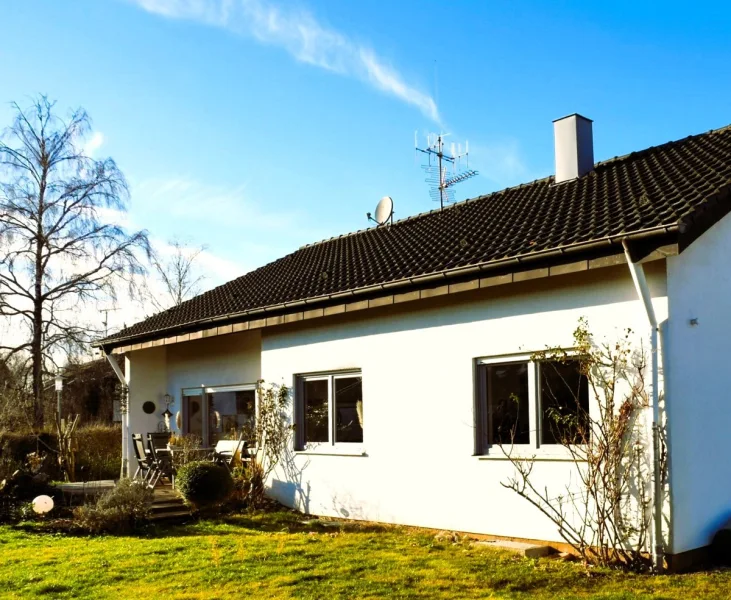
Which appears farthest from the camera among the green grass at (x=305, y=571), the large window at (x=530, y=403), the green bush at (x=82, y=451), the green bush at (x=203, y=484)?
the green bush at (x=82, y=451)

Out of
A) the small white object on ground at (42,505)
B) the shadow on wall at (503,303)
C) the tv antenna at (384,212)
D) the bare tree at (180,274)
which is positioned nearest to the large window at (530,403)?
the shadow on wall at (503,303)

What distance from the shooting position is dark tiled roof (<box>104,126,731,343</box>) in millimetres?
9227

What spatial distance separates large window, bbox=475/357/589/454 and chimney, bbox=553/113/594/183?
5246 millimetres

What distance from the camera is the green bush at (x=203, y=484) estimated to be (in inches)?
498

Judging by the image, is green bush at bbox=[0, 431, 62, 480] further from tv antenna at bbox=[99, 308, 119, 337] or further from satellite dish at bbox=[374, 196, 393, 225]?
satellite dish at bbox=[374, 196, 393, 225]

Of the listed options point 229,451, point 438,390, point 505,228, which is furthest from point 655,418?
point 229,451

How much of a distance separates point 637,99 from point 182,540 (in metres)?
9.28

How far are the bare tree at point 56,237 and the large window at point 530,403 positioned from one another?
2063 centimetres

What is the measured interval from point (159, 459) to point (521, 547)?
8012mm

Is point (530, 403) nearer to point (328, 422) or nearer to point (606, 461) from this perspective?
point (606, 461)

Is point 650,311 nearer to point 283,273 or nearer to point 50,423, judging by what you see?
point 283,273

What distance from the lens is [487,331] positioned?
10.2 meters

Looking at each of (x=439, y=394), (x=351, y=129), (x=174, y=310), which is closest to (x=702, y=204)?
(x=439, y=394)

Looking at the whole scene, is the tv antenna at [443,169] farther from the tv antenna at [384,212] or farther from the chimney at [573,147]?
the chimney at [573,147]
